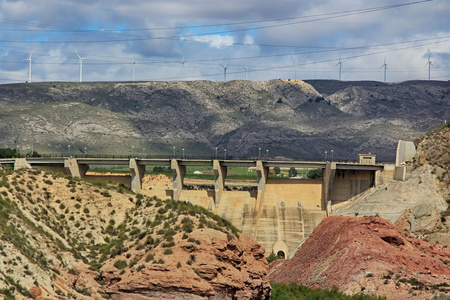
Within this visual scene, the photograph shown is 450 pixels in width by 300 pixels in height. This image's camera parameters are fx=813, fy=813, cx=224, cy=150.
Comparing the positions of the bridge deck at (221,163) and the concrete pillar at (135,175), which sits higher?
the bridge deck at (221,163)

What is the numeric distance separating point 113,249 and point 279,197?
213 ft

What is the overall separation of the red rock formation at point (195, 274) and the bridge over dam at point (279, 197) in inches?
2293

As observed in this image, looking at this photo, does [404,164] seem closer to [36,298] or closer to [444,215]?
[444,215]

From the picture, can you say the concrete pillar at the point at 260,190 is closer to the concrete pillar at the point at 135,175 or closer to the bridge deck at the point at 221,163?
the bridge deck at the point at 221,163

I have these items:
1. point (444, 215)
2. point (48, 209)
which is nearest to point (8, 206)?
point (48, 209)

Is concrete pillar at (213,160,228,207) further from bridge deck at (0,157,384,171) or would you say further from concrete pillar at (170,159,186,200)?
concrete pillar at (170,159,186,200)

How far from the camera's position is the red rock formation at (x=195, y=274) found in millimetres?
52531

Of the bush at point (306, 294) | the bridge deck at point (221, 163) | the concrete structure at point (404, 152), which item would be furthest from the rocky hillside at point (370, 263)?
the concrete structure at point (404, 152)

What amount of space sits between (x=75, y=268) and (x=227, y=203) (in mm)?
67556

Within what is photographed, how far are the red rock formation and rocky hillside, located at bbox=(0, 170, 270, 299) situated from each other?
6 cm

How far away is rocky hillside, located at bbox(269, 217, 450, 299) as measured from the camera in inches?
2911

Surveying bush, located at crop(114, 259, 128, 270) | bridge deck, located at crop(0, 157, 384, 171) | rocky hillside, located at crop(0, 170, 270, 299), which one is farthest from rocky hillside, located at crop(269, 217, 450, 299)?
bush, located at crop(114, 259, 128, 270)

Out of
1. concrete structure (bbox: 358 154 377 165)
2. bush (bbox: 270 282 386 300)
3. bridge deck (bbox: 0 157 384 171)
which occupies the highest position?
concrete structure (bbox: 358 154 377 165)

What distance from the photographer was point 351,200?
120 metres
